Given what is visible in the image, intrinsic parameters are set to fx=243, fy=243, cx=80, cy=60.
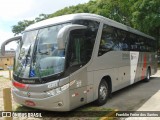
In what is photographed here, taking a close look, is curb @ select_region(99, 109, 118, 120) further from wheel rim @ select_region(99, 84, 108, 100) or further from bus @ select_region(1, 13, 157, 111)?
wheel rim @ select_region(99, 84, 108, 100)

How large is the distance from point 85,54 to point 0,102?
175 inches

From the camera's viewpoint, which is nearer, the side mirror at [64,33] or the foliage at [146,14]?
the side mirror at [64,33]

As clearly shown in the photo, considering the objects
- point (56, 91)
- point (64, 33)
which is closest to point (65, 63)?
point (56, 91)

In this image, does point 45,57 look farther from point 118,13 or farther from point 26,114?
point 118,13

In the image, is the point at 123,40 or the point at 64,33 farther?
the point at 123,40

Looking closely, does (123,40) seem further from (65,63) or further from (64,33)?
(64,33)

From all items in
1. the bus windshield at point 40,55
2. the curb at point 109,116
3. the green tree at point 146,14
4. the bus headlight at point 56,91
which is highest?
the green tree at point 146,14

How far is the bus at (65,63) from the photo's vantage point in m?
7.03

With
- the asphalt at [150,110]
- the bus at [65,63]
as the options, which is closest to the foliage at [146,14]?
the bus at [65,63]

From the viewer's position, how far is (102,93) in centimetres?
913

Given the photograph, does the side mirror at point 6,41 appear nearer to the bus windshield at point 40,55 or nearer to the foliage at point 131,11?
the bus windshield at point 40,55

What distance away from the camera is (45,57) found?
7.32m

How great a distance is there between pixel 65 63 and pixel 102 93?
2.70 meters

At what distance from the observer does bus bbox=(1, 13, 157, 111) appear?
277 inches
